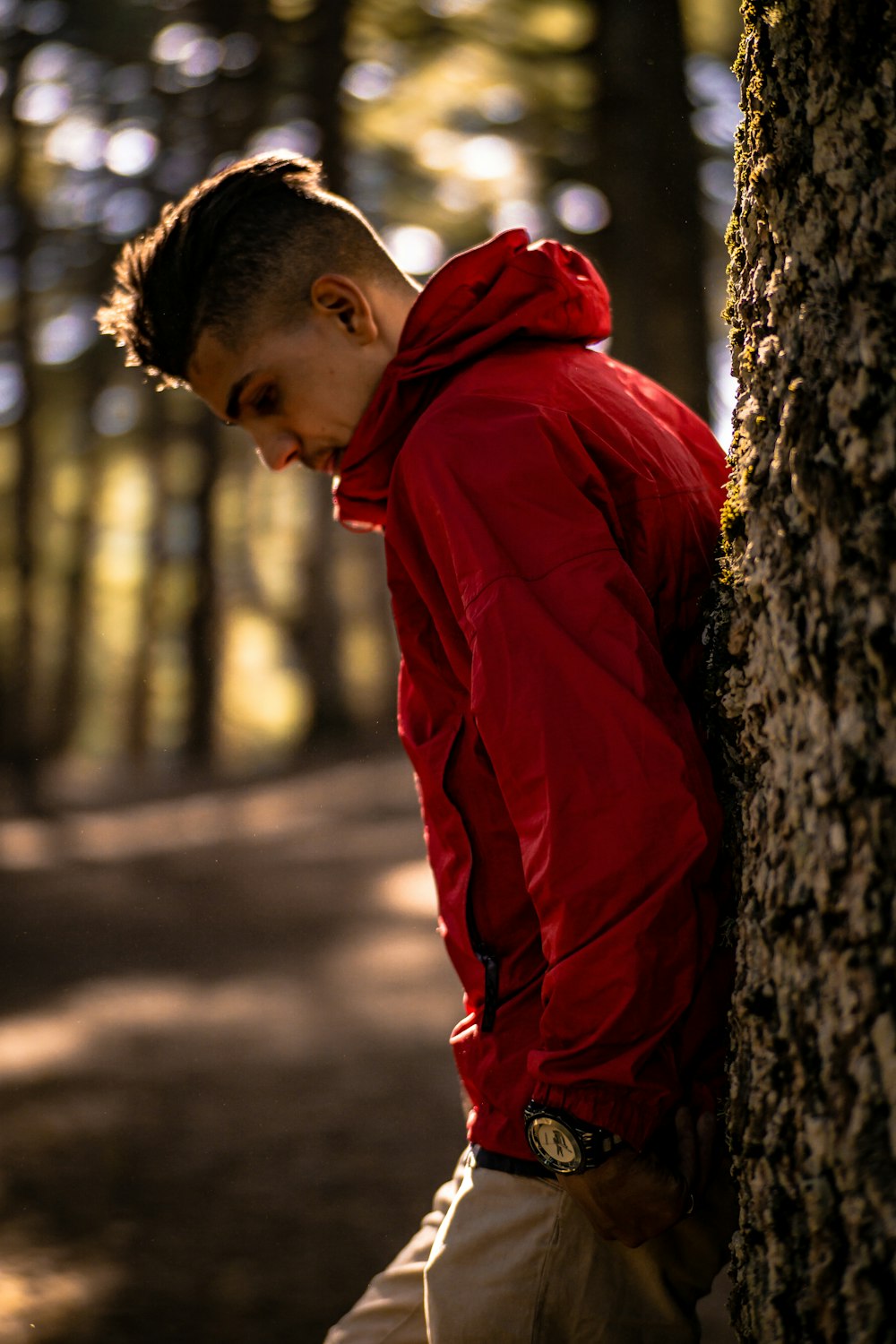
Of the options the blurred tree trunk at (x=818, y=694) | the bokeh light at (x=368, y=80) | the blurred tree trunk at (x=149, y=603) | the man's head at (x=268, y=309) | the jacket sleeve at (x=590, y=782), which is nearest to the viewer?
the blurred tree trunk at (x=818, y=694)

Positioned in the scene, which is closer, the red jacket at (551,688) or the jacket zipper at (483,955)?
the red jacket at (551,688)

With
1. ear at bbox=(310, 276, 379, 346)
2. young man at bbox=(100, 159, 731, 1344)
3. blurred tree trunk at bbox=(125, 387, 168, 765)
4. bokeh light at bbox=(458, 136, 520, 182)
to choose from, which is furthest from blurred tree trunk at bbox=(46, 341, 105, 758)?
young man at bbox=(100, 159, 731, 1344)

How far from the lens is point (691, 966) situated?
1545 mm

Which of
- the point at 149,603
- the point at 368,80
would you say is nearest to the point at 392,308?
the point at 368,80

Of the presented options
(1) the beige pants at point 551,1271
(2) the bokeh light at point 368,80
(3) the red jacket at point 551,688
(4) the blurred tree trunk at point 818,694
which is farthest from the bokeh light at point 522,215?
(1) the beige pants at point 551,1271

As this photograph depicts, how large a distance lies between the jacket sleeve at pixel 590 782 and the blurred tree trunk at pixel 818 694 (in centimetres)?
11

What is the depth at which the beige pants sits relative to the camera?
1746 millimetres

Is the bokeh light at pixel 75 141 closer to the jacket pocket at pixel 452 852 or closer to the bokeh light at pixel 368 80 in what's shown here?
the bokeh light at pixel 368 80

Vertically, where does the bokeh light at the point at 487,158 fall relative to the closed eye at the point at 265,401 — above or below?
above

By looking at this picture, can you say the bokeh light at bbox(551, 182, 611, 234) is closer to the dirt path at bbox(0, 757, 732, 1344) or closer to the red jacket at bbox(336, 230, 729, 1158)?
the dirt path at bbox(0, 757, 732, 1344)

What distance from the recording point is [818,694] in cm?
146

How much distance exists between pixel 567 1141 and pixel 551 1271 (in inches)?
13.2

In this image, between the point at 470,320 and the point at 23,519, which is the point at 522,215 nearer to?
the point at 23,519

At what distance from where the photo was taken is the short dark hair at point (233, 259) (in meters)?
2.26
